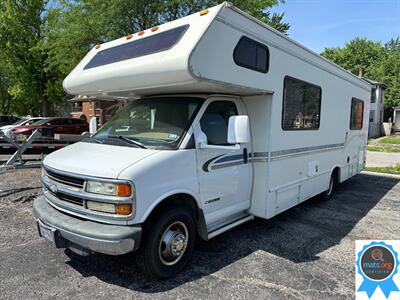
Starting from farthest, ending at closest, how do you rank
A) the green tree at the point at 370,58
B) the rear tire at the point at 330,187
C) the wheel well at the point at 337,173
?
the green tree at the point at 370,58 → the wheel well at the point at 337,173 → the rear tire at the point at 330,187

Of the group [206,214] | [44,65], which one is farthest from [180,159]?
[44,65]

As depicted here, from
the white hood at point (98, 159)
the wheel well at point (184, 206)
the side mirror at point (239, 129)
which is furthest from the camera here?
the side mirror at point (239, 129)

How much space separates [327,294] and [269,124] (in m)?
2.20

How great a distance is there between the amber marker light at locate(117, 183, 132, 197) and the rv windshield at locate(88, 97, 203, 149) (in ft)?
2.14

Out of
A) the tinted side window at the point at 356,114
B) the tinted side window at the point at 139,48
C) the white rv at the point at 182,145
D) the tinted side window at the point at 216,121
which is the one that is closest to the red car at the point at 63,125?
the tinted side window at the point at 139,48

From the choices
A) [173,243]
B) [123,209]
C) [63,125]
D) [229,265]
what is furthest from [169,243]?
[63,125]

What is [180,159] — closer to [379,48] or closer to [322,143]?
[322,143]

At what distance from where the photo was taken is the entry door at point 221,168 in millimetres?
3746

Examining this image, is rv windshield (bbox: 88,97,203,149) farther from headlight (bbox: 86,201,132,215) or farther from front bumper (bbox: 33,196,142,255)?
front bumper (bbox: 33,196,142,255)

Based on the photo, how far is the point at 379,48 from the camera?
170 feet

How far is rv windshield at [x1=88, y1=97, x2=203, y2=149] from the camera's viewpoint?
11.8 feet

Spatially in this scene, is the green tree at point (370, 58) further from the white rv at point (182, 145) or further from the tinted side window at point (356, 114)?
the white rv at point (182, 145)

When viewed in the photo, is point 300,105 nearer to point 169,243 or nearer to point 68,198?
point 169,243

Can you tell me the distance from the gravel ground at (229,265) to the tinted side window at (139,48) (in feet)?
8.37
